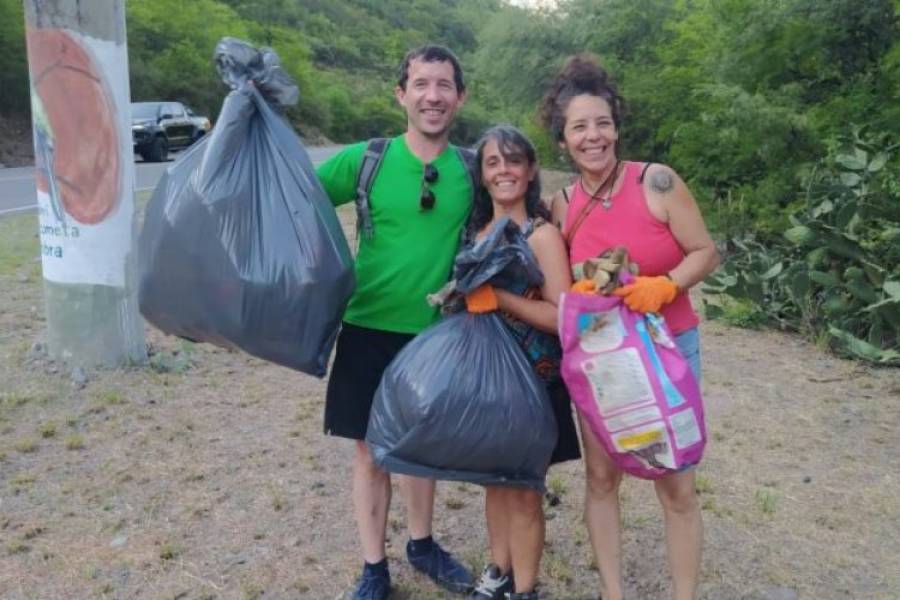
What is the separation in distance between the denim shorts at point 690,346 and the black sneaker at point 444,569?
112cm

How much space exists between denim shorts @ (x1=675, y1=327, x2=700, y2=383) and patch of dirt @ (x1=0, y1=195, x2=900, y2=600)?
993 mm

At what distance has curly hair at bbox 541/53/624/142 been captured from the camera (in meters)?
2.67

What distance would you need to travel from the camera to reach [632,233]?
2.64 meters

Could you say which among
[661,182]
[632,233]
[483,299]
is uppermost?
[661,182]

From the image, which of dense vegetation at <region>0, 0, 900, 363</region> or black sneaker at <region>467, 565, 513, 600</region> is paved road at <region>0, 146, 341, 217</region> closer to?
dense vegetation at <region>0, 0, 900, 363</region>

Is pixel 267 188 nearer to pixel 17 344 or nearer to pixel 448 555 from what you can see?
pixel 448 555

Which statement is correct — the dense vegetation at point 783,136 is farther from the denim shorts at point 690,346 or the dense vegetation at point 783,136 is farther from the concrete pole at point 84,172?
the concrete pole at point 84,172

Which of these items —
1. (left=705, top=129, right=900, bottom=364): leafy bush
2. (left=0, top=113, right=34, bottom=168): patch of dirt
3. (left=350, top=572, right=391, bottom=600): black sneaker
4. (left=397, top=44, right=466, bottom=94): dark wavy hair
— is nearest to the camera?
(left=397, top=44, right=466, bottom=94): dark wavy hair

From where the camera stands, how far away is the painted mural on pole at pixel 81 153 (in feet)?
16.4

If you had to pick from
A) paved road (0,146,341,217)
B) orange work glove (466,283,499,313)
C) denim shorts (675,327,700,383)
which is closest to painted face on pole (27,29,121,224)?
orange work glove (466,283,499,313)

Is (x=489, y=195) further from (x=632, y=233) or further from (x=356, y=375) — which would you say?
(x=356, y=375)

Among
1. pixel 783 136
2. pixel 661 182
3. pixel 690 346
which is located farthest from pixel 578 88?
pixel 783 136

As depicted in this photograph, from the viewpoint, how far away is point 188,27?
4031cm

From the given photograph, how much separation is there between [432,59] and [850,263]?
4.91m
